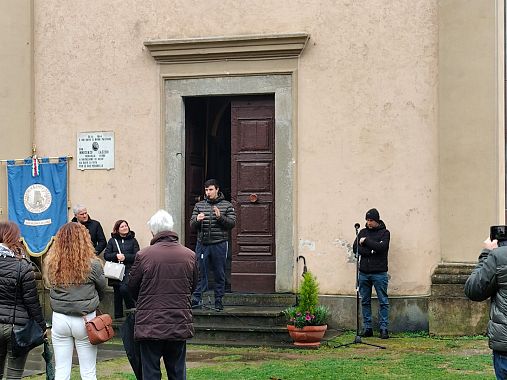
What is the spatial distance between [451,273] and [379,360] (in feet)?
7.54

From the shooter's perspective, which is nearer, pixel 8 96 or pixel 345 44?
pixel 345 44

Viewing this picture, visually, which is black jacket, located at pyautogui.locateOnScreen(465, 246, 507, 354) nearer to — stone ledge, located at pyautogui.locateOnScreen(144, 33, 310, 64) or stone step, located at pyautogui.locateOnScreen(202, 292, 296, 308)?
stone step, located at pyautogui.locateOnScreen(202, 292, 296, 308)

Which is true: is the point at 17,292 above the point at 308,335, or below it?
above

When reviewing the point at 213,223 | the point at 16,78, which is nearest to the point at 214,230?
the point at 213,223

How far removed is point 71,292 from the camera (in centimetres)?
780

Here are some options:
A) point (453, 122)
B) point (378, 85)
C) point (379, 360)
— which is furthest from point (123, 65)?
point (379, 360)

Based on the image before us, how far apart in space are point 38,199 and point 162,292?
7.57 meters

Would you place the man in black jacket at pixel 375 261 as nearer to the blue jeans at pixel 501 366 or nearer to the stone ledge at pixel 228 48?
the stone ledge at pixel 228 48

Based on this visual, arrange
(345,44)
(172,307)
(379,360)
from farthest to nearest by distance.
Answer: (345,44)
(379,360)
(172,307)

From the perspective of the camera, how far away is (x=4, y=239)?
7.91m

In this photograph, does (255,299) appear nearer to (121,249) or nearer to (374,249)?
(374,249)

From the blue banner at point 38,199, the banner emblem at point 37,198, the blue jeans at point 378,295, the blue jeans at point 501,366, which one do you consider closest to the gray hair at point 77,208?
the blue banner at point 38,199

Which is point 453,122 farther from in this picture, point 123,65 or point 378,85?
point 123,65

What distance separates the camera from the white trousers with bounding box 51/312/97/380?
780 cm
